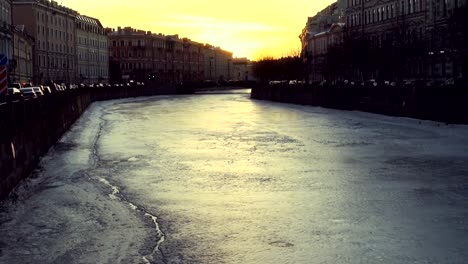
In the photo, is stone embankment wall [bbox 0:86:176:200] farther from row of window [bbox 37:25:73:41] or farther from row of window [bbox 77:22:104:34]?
row of window [bbox 77:22:104:34]

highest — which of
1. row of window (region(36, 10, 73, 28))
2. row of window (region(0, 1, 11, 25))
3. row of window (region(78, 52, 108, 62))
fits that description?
row of window (region(36, 10, 73, 28))

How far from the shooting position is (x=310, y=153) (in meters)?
21.1

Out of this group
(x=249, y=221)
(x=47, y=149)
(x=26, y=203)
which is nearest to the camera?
(x=249, y=221)

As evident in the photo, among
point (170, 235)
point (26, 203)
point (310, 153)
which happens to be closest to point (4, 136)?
point (26, 203)

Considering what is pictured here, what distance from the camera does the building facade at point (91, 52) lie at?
140 meters

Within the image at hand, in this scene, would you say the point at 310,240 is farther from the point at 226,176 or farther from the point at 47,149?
the point at 47,149

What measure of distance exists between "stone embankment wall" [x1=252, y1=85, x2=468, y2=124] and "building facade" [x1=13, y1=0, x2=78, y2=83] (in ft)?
196

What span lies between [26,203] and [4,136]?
2.21 metres

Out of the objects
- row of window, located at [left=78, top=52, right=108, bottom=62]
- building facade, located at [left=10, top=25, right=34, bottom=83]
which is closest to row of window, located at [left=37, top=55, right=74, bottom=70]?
building facade, located at [left=10, top=25, right=34, bottom=83]

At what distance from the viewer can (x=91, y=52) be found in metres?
146

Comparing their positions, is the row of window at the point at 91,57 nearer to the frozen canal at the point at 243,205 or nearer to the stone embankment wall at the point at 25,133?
the stone embankment wall at the point at 25,133

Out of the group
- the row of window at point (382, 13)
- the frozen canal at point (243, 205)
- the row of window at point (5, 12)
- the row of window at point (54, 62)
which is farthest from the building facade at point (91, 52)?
the frozen canal at point (243, 205)

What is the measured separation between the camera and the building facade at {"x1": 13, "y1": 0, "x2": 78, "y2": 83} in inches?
4473

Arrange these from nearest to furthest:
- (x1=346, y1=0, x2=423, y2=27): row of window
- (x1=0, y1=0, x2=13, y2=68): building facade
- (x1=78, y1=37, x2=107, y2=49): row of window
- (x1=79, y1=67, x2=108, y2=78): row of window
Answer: (x1=0, y1=0, x2=13, y2=68): building facade < (x1=346, y1=0, x2=423, y2=27): row of window < (x1=79, y1=67, x2=108, y2=78): row of window < (x1=78, y1=37, x2=107, y2=49): row of window
